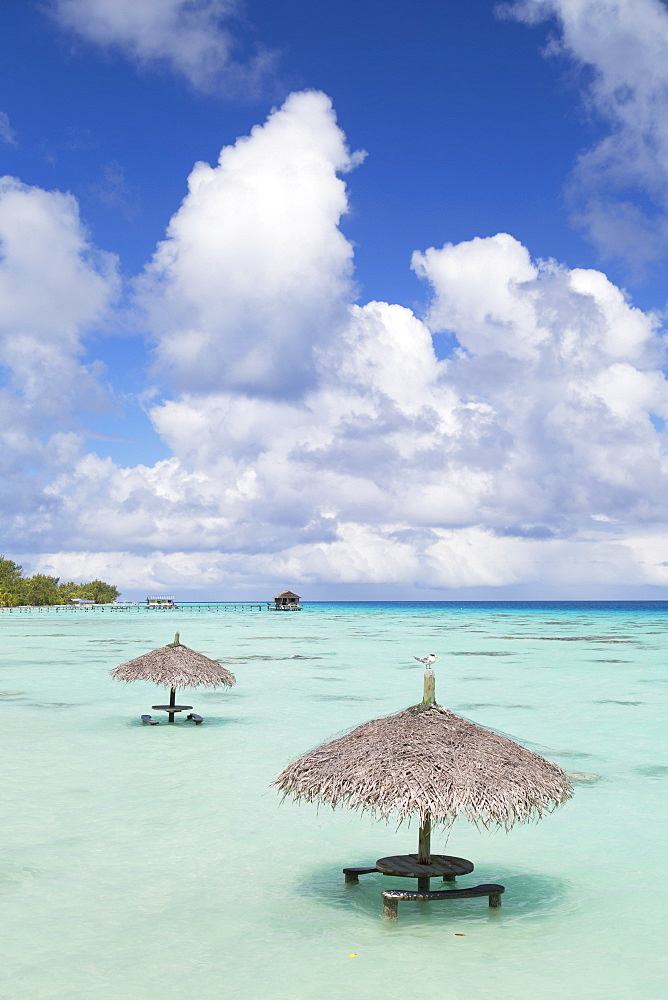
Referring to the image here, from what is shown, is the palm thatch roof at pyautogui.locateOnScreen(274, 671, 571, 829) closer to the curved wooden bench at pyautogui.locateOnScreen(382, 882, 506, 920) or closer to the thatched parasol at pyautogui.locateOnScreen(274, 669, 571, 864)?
the thatched parasol at pyautogui.locateOnScreen(274, 669, 571, 864)

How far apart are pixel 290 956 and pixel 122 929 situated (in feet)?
4.40

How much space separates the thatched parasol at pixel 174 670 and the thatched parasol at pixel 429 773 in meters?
8.43

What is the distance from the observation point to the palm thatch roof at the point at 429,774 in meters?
6.22

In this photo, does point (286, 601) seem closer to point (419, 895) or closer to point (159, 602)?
point (159, 602)

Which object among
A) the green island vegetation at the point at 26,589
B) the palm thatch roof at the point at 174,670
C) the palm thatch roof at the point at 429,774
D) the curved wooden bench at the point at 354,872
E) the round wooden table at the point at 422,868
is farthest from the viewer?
the green island vegetation at the point at 26,589

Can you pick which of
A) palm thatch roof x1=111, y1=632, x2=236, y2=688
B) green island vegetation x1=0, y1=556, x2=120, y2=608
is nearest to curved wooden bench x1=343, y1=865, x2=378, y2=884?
palm thatch roof x1=111, y1=632, x2=236, y2=688

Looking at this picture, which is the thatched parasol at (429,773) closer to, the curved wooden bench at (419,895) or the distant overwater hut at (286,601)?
the curved wooden bench at (419,895)

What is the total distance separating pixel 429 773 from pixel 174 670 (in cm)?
949

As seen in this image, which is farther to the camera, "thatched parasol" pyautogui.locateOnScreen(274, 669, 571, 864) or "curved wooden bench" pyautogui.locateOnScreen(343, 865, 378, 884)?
"curved wooden bench" pyautogui.locateOnScreen(343, 865, 378, 884)

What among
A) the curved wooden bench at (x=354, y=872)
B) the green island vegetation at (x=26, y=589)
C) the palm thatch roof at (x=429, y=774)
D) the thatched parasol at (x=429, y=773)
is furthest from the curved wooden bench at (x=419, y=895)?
the green island vegetation at (x=26, y=589)

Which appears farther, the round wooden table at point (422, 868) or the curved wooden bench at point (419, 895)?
the round wooden table at point (422, 868)

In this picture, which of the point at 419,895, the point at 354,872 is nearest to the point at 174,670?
the point at 354,872

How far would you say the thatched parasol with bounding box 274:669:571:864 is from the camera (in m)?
6.22

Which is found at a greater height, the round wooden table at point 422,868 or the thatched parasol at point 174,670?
the thatched parasol at point 174,670
